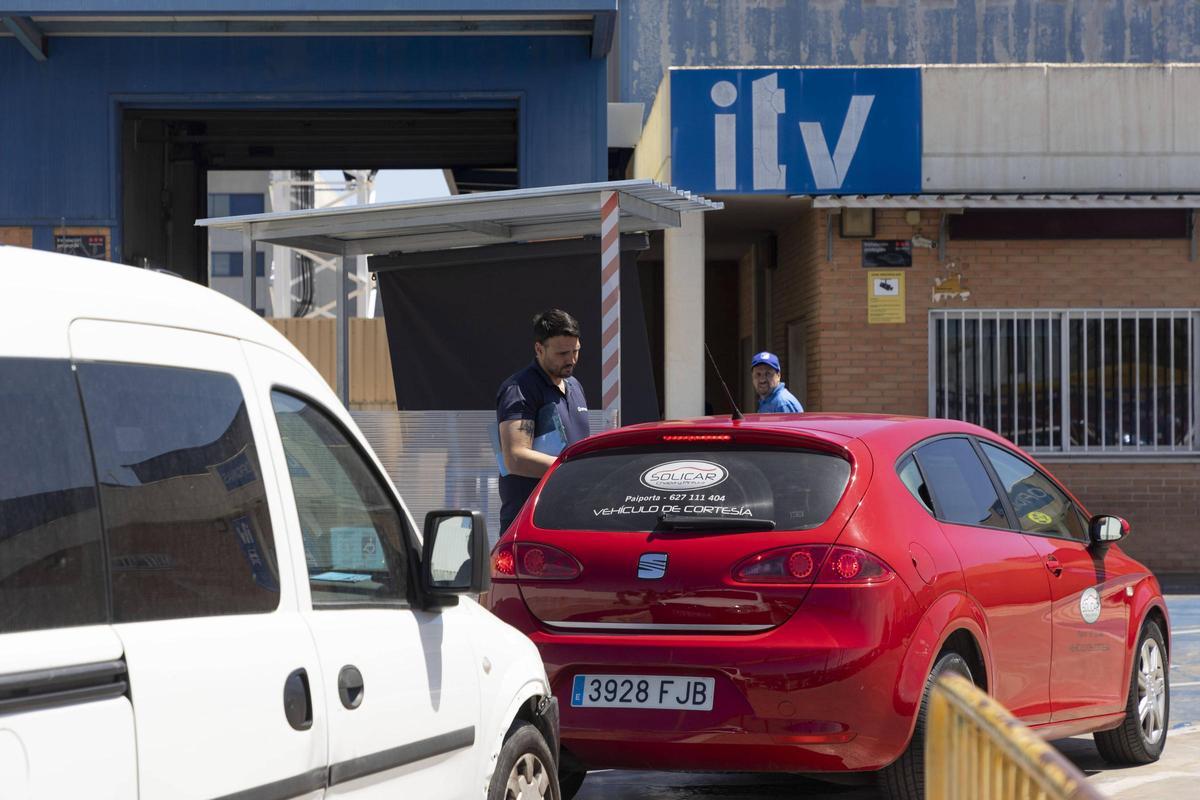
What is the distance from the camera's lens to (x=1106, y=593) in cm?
750

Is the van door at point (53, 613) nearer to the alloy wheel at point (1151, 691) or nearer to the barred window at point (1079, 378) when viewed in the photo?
the alloy wheel at point (1151, 691)

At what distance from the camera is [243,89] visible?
1680 cm

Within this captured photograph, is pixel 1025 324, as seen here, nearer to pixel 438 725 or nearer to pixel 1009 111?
pixel 1009 111

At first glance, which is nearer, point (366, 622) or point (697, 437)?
point (366, 622)

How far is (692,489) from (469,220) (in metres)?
5.60

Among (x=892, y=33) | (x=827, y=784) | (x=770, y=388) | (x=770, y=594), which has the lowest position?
(x=827, y=784)

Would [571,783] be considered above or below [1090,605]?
below

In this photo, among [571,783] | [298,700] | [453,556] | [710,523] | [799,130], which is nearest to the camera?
[298,700]

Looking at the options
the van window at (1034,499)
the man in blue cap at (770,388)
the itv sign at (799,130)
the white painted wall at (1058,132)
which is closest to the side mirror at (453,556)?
the van window at (1034,499)

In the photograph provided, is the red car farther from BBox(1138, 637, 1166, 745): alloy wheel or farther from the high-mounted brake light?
BBox(1138, 637, 1166, 745): alloy wheel

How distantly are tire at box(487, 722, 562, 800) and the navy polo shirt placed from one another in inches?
128

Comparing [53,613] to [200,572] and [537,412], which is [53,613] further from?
[537,412]

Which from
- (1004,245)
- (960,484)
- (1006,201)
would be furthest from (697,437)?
(1004,245)

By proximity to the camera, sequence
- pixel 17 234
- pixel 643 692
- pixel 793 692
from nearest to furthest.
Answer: pixel 793 692, pixel 643 692, pixel 17 234
